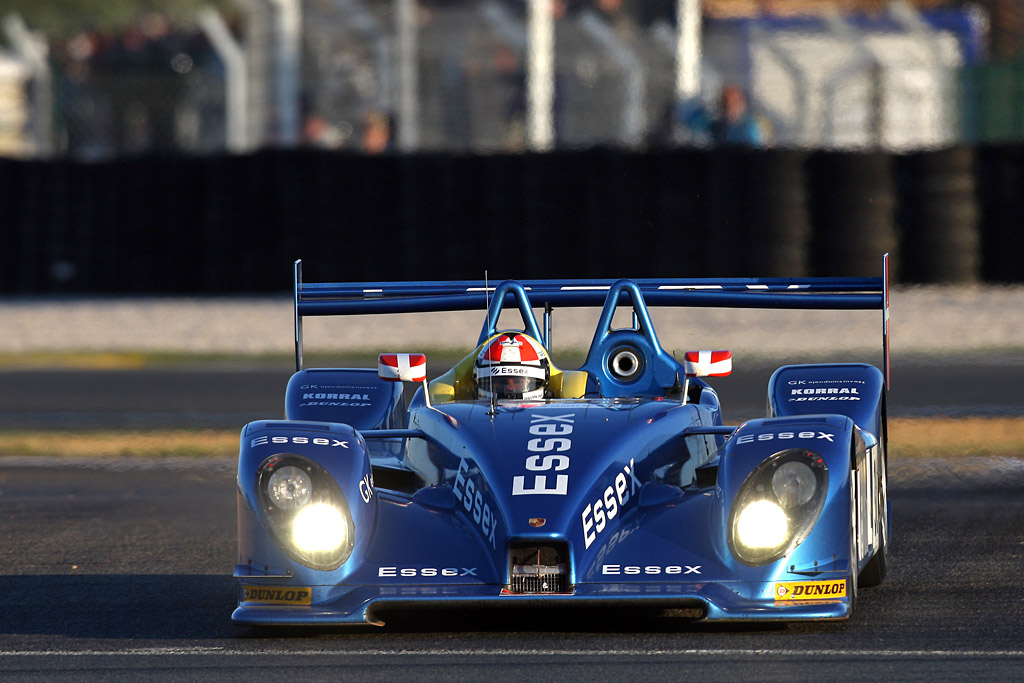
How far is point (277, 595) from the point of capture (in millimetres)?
5613

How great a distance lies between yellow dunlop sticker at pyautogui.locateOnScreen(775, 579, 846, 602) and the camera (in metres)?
5.43

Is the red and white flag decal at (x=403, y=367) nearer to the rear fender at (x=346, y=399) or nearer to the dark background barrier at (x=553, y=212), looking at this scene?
the rear fender at (x=346, y=399)

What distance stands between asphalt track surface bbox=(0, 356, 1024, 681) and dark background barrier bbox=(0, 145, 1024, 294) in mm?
6471

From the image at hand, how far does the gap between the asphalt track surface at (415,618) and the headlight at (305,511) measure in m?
0.27

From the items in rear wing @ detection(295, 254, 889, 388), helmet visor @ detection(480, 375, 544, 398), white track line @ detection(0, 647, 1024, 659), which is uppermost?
rear wing @ detection(295, 254, 889, 388)

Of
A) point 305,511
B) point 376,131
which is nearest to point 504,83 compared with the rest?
point 376,131

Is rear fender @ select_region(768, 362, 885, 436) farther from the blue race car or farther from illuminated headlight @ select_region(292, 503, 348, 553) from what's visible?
illuminated headlight @ select_region(292, 503, 348, 553)

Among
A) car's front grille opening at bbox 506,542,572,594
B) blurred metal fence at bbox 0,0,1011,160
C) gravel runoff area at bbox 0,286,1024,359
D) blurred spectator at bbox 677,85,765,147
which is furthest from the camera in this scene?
blurred metal fence at bbox 0,0,1011,160

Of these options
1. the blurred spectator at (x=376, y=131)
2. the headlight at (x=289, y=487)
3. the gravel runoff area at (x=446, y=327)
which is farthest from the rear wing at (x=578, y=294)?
the blurred spectator at (x=376, y=131)

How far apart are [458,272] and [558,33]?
6.03 meters

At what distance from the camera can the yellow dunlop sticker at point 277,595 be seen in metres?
5.57

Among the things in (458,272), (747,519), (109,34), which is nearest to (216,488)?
(747,519)

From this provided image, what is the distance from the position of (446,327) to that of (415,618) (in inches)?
433

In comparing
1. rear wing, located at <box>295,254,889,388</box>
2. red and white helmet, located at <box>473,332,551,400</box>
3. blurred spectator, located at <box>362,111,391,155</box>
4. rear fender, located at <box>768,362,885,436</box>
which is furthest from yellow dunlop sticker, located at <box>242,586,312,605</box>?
blurred spectator, located at <box>362,111,391,155</box>
